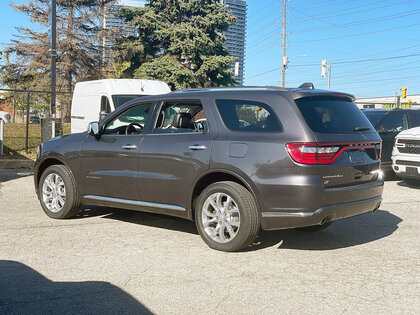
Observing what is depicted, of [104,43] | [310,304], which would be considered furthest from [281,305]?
[104,43]

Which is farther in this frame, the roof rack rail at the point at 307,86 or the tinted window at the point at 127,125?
the tinted window at the point at 127,125

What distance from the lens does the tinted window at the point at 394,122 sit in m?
11.6

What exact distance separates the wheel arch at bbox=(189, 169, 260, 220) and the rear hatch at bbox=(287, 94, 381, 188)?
1.90ft

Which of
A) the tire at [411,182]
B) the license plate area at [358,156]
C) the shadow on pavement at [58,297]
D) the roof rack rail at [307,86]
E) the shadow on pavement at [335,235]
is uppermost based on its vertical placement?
the roof rack rail at [307,86]

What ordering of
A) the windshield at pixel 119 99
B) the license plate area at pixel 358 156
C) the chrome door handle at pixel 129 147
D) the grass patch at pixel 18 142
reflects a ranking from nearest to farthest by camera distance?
1. the license plate area at pixel 358 156
2. the chrome door handle at pixel 129 147
3. the windshield at pixel 119 99
4. the grass patch at pixel 18 142

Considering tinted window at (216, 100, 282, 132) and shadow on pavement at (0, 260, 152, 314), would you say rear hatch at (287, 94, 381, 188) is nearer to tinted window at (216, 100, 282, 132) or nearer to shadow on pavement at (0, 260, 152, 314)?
tinted window at (216, 100, 282, 132)

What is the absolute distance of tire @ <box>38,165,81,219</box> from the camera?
21.0 feet

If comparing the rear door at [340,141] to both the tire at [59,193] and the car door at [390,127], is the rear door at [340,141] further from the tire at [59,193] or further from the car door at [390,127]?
the car door at [390,127]

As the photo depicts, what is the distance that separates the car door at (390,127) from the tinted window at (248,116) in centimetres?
719

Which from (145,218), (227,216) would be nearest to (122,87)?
(145,218)

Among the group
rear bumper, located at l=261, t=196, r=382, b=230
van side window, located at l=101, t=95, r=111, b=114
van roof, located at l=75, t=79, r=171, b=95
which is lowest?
rear bumper, located at l=261, t=196, r=382, b=230

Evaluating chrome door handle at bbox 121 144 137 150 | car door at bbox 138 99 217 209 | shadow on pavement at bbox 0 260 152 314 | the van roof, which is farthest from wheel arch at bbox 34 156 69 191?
the van roof

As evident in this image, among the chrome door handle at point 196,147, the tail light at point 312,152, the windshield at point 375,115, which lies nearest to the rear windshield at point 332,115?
the tail light at point 312,152

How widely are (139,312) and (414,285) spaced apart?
7.78 feet
